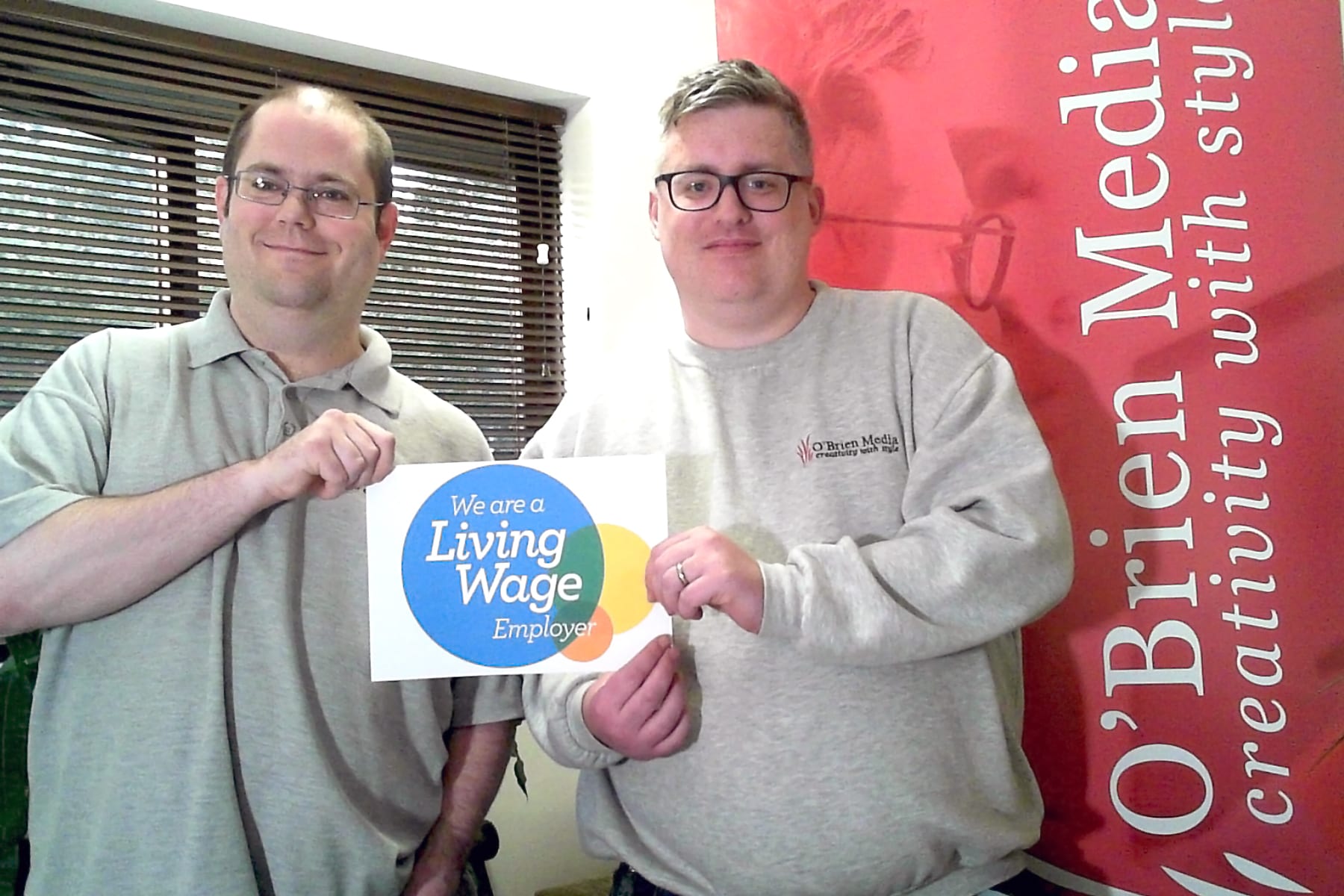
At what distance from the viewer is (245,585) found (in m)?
1.22

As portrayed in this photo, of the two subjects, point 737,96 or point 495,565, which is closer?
point 495,565

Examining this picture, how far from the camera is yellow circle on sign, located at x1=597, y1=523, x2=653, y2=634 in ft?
3.69

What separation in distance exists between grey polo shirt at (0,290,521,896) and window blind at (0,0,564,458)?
92 centimetres

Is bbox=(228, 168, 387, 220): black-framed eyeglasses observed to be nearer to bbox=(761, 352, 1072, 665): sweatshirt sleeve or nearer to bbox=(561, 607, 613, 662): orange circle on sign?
bbox=(561, 607, 613, 662): orange circle on sign

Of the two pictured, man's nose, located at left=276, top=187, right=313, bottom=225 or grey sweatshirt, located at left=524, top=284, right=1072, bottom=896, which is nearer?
grey sweatshirt, located at left=524, top=284, right=1072, bottom=896

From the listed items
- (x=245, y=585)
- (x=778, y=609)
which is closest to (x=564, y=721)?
(x=778, y=609)

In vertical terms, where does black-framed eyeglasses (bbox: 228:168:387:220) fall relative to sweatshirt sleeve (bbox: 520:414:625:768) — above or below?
above

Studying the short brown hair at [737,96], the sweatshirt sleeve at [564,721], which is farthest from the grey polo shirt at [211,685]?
the short brown hair at [737,96]

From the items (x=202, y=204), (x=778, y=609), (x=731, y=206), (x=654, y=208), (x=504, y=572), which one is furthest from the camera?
(x=202, y=204)

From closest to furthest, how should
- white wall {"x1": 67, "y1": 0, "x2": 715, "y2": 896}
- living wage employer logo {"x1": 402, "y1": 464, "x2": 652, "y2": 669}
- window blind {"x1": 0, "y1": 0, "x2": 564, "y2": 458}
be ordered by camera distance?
living wage employer logo {"x1": 402, "y1": 464, "x2": 652, "y2": 669} < window blind {"x1": 0, "y1": 0, "x2": 564, "y2": 458} < white wall {"x1": 67, "y1": 0, "x2": 715, "y2": 896}

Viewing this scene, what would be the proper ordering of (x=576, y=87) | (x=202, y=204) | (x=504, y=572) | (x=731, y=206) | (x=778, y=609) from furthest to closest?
(x=576, y=87) → (x=202, y=204) → (x=731, y=206) → (x=504, y=572) → (x=778, y=609)

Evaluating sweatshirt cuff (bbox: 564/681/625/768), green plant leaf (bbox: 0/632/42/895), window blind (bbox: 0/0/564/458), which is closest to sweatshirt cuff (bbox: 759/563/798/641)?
sweatshirt cuff (bbox: 564/681/625/768)

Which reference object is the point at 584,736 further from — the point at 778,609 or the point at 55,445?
the point at 55,445

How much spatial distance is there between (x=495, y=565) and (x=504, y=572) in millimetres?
14
